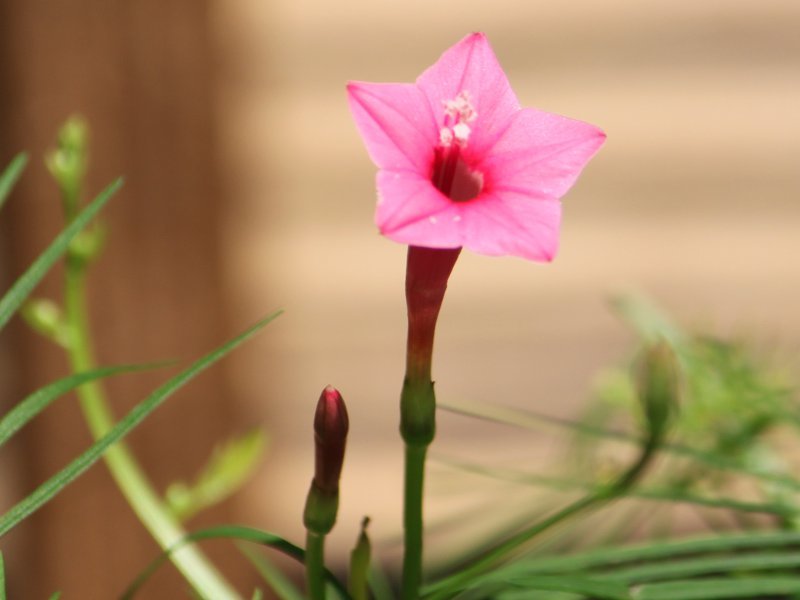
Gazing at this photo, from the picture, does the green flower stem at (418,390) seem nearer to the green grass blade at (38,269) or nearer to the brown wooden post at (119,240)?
the green grass blade at (38,269)

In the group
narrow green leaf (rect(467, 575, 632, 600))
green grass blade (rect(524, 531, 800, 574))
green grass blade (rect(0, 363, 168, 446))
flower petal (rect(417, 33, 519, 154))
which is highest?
flower petal (rect(417, 33, 519, 154))

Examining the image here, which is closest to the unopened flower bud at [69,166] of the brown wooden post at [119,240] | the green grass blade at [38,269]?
the green grass blade at [38,269]

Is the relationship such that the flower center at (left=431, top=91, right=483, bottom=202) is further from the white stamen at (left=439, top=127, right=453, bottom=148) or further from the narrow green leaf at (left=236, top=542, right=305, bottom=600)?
the narrow green leaf at (left=236, top=542, right=305, bottom=600)

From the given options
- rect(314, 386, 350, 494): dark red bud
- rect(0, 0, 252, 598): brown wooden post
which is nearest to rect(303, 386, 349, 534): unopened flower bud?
rect(314, 386, 350, 494): dark red bud

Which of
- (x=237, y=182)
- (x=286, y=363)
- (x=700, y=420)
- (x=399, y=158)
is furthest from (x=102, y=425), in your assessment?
(x=286, y=363)

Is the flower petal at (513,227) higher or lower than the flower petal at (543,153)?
lower

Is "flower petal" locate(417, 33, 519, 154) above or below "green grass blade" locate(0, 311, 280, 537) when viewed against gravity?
above

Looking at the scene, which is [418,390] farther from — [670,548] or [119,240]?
[119,240]
